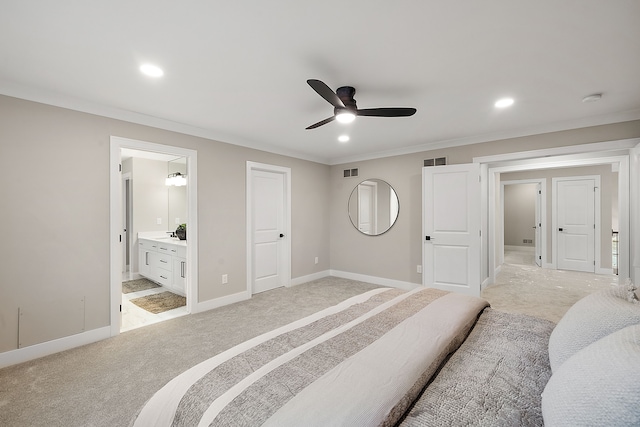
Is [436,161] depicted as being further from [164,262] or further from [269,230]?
[164,262]

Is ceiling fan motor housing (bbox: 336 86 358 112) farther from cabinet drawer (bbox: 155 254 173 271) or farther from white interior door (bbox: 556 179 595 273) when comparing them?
white interior door (bbox: 556 179 595 273)

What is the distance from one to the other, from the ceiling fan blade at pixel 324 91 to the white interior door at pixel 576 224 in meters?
6.58

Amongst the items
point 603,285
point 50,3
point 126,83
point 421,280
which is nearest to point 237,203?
point 126,83

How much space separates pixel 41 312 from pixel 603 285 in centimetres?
788

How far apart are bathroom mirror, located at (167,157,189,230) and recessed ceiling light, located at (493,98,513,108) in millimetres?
5029

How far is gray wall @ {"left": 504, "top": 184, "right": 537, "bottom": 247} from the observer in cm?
877

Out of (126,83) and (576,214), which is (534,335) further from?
(576,214)

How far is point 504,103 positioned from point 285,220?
3477mm

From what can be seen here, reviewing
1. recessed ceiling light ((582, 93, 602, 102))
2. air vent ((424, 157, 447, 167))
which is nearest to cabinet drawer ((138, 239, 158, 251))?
air vent ((424, 157, 447, 167))

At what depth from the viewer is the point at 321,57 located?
2.03 m

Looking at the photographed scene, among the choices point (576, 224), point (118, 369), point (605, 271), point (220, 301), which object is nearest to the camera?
point (118, 369)

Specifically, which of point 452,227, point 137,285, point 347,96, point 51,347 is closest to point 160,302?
point 137,285

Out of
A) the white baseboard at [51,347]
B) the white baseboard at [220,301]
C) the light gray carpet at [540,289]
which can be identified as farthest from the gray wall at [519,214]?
the white baseboard at [51,347]

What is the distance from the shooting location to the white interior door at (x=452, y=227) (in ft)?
13.0
